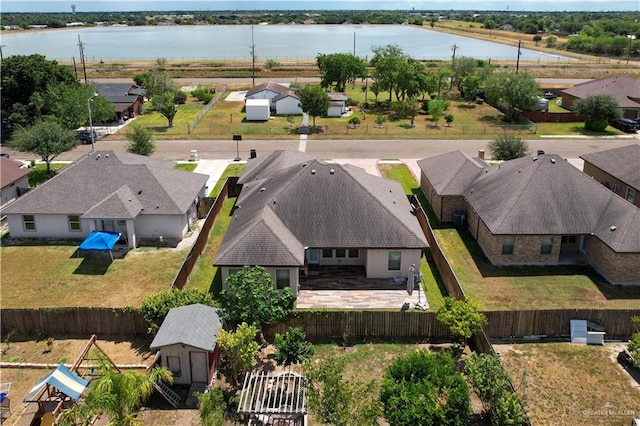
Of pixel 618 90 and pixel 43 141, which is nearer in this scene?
pixel 43 141

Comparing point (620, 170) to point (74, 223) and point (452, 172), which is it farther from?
point (74, 223)

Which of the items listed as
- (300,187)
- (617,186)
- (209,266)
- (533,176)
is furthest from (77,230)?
(617,186)

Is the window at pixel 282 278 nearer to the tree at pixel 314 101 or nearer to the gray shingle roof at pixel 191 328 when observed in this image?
the gray shingle roof at pixel 191 328

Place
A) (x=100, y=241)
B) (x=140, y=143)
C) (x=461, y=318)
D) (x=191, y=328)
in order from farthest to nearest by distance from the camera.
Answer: (x=140, y=143) < (x=100, y=241) < (x=461, y=318) < (x=191, y=328)

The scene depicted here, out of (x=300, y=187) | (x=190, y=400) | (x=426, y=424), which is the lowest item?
(x=190, y=400)

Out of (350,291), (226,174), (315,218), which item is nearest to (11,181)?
(226,174)

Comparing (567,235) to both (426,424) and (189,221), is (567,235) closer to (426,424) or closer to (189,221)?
(426,424)

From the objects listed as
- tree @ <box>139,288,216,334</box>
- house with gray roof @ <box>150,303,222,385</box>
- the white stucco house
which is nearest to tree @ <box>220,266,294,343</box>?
tree @ <box>139,288,216,334</box>
